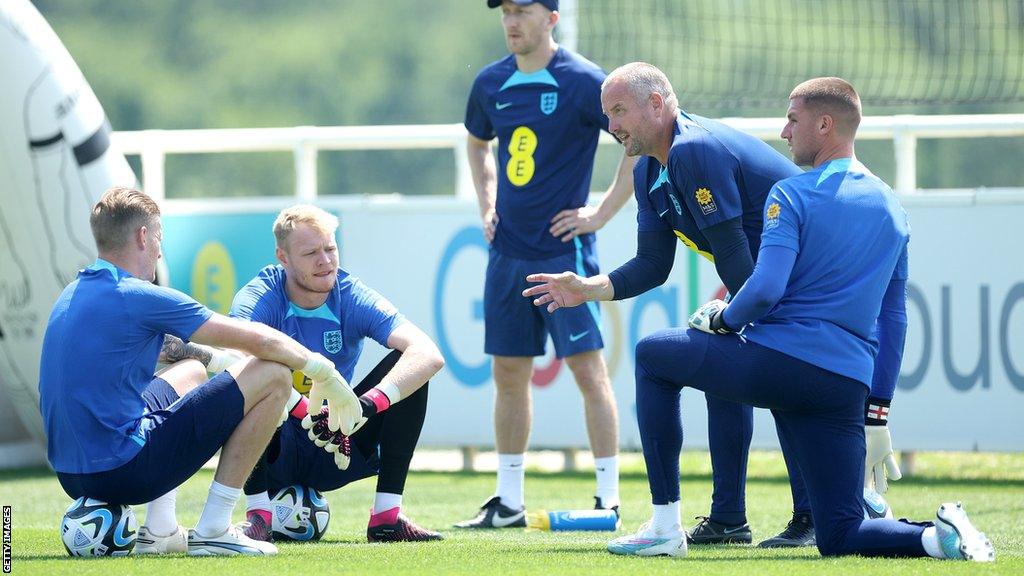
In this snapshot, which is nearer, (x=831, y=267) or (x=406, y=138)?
(x=831, y=267)

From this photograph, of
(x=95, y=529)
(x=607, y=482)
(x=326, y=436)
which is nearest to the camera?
(x=95, y=529)

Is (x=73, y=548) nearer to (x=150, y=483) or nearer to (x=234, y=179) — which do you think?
(x=150, y=483)

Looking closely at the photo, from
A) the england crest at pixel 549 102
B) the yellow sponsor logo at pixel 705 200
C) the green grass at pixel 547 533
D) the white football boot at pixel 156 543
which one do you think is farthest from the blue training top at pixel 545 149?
the white football boot at pixel 156 543

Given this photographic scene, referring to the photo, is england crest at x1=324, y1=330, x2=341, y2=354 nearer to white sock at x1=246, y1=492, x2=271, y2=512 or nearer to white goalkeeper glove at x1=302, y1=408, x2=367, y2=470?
white goalkeeper glove at x1=302, y1=408, x2=367, y2=470

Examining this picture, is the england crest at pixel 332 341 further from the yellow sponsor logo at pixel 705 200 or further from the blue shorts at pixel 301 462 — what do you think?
the yellow sponsor logo at pixel 705 200

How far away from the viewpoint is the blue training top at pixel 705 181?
5332 mm

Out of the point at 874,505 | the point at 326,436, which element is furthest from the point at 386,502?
the point at 874,505

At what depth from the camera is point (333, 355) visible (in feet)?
19.9

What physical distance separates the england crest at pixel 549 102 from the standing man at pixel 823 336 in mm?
1868

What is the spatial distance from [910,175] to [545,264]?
2975mm

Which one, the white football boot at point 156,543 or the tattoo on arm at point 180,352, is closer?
the white football boot at point 156,543

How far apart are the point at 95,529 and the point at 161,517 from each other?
29cm

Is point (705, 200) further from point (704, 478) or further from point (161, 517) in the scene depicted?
point (704, 478)

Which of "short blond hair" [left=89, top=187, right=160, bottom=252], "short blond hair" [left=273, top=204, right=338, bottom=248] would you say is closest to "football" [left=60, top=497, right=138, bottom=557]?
"short blond hair" [left=89, top=187, right=160, bottom=252]
